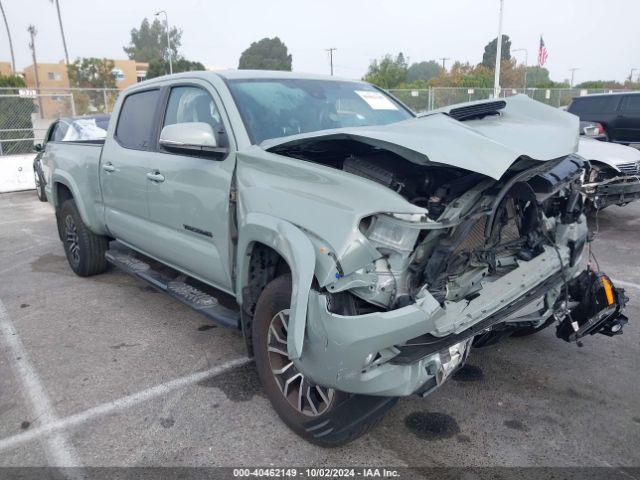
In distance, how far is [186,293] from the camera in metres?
3.97

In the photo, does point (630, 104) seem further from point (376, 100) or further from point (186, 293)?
point (186, 293)

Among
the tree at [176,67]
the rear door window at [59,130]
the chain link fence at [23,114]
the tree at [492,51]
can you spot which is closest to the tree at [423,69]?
the tree at [492,51]

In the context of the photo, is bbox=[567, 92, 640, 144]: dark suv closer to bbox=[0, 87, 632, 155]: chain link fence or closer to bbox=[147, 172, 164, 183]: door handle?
bbox=[0, 87, 632, 155]: chain link fence

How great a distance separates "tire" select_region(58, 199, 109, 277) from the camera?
18.4 feet

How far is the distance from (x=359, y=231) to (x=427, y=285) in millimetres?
396

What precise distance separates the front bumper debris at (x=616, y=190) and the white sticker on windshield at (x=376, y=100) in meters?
3.67

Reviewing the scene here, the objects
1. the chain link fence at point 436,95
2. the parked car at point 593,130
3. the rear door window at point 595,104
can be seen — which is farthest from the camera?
the chain link fence at point 436,95

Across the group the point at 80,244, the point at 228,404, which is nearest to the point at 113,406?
the point at 228,404

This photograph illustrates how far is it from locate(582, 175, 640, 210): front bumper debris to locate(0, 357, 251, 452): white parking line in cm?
517

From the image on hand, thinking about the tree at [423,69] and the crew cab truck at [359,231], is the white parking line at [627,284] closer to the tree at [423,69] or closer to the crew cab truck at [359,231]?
the crew cab truck at [359,231]

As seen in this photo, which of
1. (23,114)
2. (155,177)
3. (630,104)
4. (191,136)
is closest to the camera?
(191,136)

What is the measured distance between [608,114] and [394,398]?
36.6ft

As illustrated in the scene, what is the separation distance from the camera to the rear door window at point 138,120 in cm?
433

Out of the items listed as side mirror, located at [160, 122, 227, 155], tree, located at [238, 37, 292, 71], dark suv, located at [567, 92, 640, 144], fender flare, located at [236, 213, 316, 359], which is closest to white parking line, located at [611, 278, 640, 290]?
fender flare, located at [236, 213, 316, 359]
